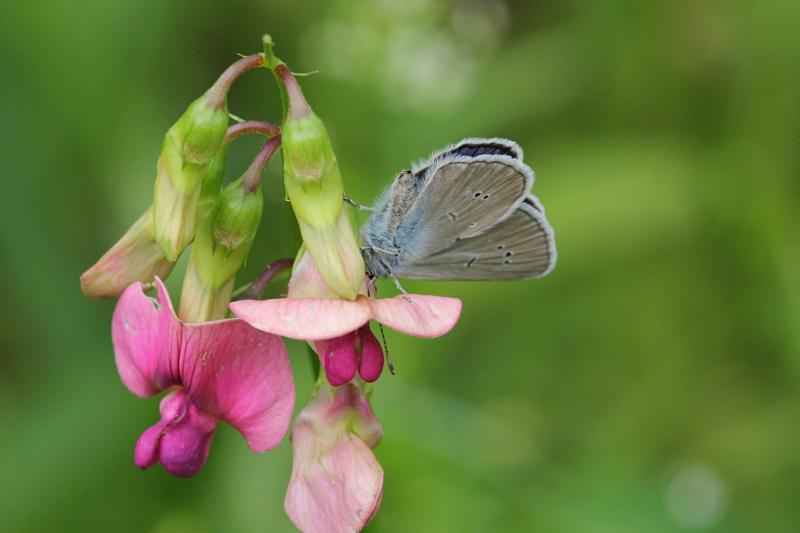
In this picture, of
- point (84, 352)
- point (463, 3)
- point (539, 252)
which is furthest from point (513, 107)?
point (539, 252)

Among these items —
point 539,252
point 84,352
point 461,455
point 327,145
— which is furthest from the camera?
point 84,352

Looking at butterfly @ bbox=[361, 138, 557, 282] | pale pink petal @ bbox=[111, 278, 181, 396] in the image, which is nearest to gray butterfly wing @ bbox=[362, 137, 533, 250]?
butterfly @ bbox=[361, 138, 557, 282]

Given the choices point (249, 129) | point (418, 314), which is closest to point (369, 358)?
point (418, 314)

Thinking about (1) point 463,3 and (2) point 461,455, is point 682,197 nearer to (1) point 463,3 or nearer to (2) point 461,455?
(1) point 463,3

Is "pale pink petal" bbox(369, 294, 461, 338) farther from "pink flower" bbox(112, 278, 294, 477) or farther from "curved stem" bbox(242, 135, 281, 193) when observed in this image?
"curved stem" bbox(242, 135, 281, 193)

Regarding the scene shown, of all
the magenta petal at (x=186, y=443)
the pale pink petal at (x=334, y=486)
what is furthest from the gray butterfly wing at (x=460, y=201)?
the magenta petal at (x=186, y=443)
